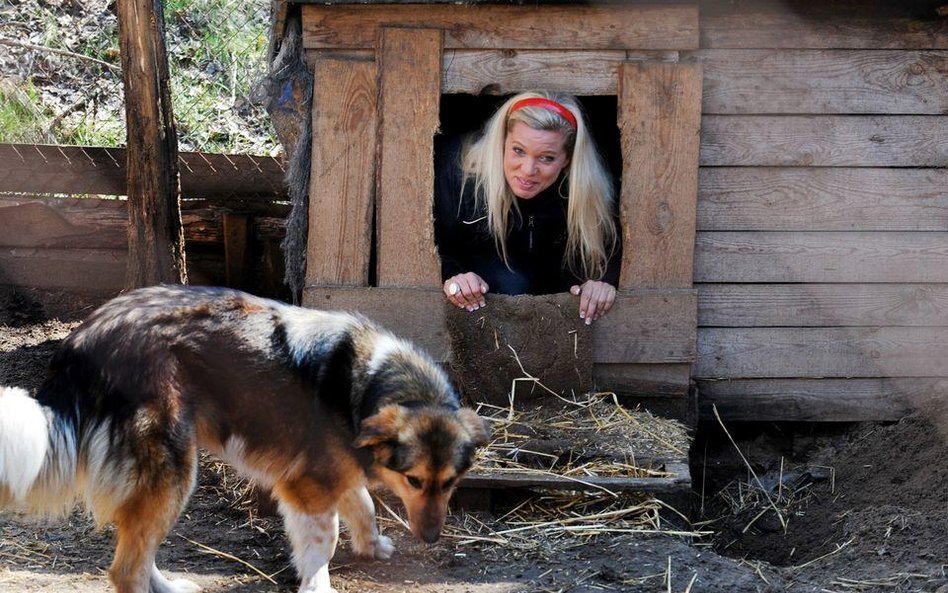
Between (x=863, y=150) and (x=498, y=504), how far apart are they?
8.93ft

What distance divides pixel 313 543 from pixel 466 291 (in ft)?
5.53

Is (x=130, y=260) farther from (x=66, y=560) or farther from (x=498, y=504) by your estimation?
(x=498, y=504)

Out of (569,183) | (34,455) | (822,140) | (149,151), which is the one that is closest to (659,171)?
(569,183)

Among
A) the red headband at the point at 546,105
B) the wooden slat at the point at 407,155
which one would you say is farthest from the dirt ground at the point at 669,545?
the red headband at the point at 546,105

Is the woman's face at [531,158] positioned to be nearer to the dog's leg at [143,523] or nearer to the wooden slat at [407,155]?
the wooden slat at [407,155]

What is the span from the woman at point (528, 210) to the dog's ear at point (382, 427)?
151 centimetres

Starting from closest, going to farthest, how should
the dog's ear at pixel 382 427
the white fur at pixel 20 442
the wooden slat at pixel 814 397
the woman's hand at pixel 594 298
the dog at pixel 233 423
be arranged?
the white fur at pixel 20 442 → the dog at pixel 233 423 → the dog's ear at pixel 382 427 → the woman's hand at pixel 594 298 → the wooden slat at pixel 814 397

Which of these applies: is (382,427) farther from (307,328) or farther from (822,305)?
(822,305)

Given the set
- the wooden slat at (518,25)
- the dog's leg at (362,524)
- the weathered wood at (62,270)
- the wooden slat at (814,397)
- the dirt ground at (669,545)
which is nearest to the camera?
the dirt ground at (669,545)

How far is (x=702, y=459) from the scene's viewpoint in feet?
20.0

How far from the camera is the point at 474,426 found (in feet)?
13.3

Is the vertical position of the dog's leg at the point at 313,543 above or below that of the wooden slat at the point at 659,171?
below

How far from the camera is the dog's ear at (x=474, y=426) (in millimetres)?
4012

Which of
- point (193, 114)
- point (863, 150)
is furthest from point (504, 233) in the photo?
point (193, 114)
